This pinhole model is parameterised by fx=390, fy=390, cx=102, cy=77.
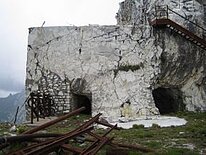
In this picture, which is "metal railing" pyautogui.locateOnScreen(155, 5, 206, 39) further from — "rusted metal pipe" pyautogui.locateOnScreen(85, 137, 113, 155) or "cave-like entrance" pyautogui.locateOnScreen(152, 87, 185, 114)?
"rusted metal pipe" pyautogui.locateOnScreen(85, 137, 113, 155)

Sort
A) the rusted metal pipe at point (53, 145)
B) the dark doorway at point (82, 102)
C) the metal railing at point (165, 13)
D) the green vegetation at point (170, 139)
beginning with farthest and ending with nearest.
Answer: the dark doorway at point (82, 102), the metal railing at point (165, 13), the green vegetation at point (170, 139), the rusted metal pipe at point (53, 145)

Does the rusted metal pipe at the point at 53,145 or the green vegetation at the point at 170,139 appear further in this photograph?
the green vegetation at the point at 170,139

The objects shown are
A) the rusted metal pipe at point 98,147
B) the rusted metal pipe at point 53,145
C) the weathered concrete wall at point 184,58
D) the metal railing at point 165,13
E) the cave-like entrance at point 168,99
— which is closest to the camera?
the rusted metal pipe at point 53,145

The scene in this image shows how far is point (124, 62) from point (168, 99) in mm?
4132

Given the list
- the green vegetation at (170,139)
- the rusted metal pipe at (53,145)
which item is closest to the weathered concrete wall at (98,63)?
the green vegetation at (170,139)

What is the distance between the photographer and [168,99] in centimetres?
2114

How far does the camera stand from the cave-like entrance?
768 inches

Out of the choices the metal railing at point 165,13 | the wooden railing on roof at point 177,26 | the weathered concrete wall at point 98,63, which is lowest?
the weathered concrete wall at point 98,63

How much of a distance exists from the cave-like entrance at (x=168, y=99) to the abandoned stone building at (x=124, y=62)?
18 cm

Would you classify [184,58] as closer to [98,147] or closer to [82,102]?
[82,102]

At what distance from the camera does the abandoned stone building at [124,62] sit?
59.7 feet

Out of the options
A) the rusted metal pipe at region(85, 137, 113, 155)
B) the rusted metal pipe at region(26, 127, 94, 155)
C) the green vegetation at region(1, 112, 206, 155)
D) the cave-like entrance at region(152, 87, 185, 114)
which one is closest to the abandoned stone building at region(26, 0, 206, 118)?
the cave-like entrance at region(152, 87, 185, 114)

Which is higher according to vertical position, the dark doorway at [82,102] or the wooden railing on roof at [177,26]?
the wooden railing on roof at [177,26]

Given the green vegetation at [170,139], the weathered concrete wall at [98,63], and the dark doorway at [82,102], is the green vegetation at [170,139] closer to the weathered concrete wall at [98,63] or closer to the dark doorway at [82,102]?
the weathered concrete wall at [98,63]
